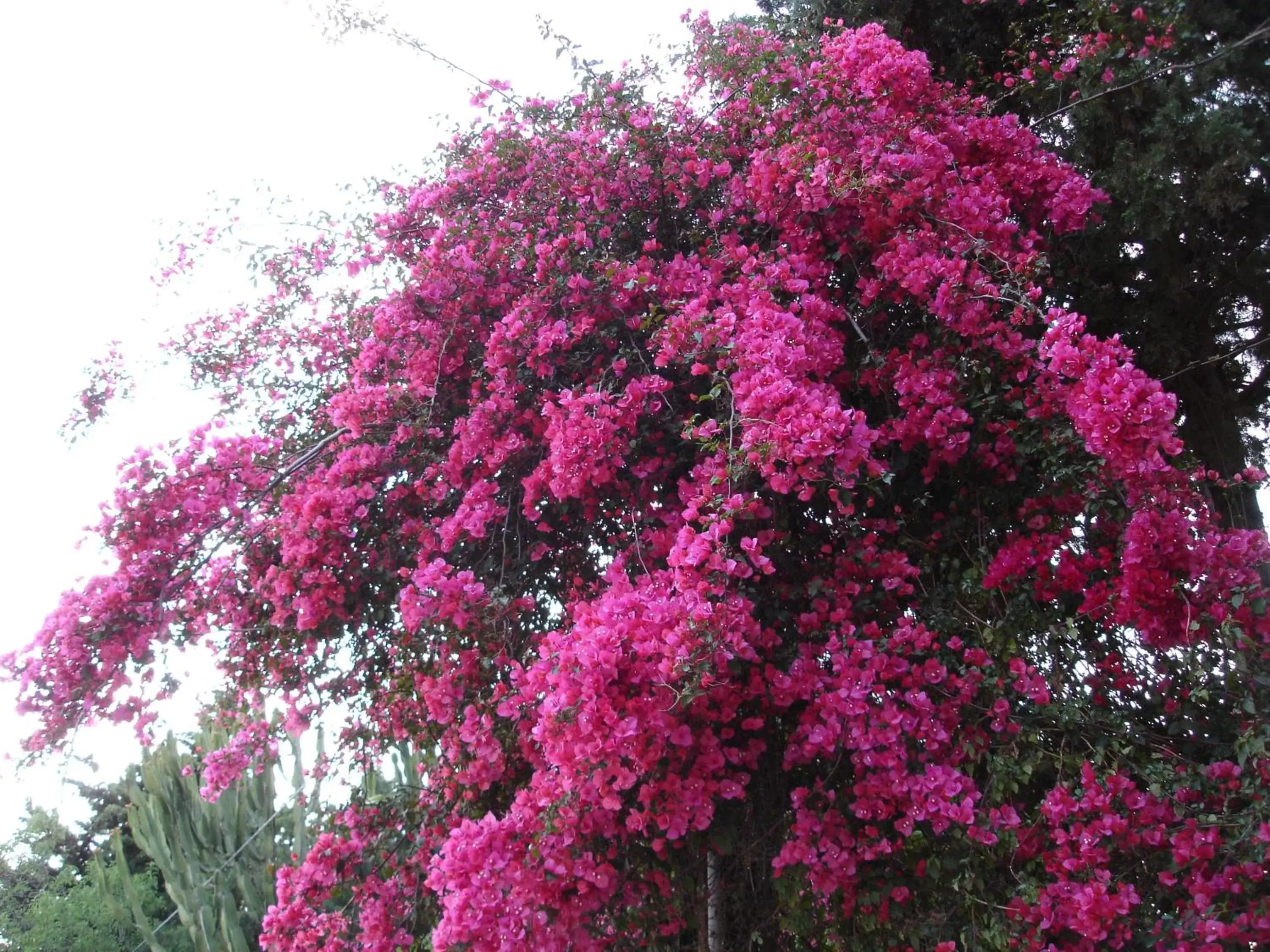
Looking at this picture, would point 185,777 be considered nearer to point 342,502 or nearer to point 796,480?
point 342,502

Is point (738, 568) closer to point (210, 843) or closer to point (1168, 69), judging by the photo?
point (1168, 69)

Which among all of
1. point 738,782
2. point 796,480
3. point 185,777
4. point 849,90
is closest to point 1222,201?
point 849,90

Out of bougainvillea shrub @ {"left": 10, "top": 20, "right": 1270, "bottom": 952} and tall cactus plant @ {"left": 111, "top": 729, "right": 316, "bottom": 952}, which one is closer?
bougainvillea shrub @ {"left": 10, "top": 20, "right": 1270, "bottom": 952}

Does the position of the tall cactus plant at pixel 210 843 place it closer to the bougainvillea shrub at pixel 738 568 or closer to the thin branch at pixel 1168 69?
the bougainvillea shrub at pixel 738 568

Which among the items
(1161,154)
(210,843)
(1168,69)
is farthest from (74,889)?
(1168,69)

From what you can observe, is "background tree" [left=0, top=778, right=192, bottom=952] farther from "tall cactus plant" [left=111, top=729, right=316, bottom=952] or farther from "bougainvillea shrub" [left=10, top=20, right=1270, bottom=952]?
"bougainvillea shrub" [left=10, top=20, right=1270, bottom=952]

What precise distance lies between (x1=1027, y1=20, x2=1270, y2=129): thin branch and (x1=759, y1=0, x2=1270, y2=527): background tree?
0.01 m

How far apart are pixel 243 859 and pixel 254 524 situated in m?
4.08

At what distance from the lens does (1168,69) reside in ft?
9.70

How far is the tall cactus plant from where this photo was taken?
547 centimetres

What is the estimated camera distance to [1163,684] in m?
2.14

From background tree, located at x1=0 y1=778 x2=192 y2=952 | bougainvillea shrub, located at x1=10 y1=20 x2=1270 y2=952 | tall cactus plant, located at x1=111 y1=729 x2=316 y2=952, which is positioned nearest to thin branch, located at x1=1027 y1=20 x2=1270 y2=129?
bougainvillea shrub, located at x1=10 y1=20 x2=1270 y2=952

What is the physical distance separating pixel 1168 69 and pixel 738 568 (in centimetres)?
239

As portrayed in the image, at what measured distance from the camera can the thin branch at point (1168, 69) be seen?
257 cm
